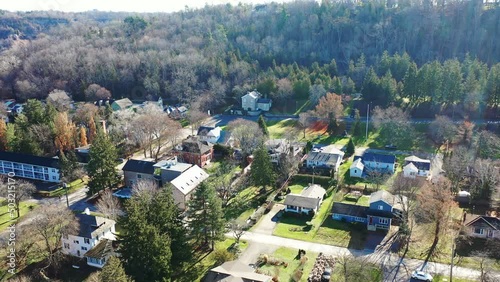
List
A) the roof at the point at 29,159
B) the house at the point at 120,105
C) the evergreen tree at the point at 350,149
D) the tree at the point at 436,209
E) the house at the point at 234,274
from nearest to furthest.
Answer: the house at the point at 234,274 < the tree at the point at 436,209 < the roof at the point at 29,159 < the evergreen tree at the point at 350,149 < the house at the point at 120,105

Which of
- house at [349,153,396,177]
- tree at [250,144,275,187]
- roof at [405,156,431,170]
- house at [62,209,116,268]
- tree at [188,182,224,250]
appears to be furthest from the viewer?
house at [349,153,396,177]

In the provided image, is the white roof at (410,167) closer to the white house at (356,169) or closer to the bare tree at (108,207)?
the white house at (356,169)

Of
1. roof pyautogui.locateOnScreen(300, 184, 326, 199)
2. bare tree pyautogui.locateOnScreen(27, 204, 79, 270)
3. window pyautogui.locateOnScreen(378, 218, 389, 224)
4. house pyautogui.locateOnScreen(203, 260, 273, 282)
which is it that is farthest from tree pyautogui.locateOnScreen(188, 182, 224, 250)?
window pyautogui.locateOnScreen(378, 218, 389, 224)

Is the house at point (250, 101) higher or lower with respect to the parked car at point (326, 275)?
higher

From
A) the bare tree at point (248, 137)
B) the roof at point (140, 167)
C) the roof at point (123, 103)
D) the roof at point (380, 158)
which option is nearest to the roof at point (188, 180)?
the roof at point (140, 167)

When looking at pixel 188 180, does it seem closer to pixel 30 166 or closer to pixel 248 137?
pixel 248 137

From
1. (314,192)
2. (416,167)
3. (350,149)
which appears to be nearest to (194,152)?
(314,192)

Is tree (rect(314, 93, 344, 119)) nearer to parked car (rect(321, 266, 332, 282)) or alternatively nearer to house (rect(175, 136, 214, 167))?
house (rect(175, 136, 214, 167))
